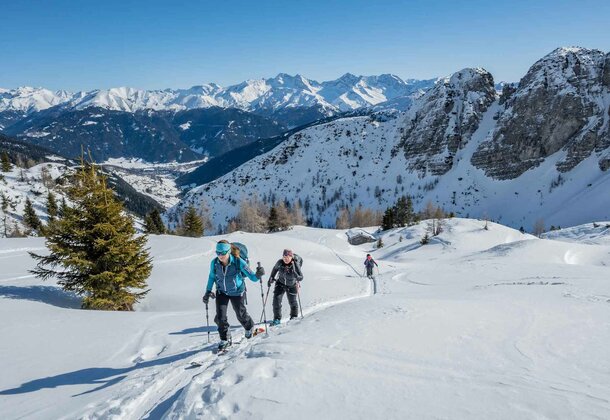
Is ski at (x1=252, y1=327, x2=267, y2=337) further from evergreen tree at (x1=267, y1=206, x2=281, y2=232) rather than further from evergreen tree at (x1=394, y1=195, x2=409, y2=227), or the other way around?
evergreen tree at (x1=394, y1=195, x2=409, y2=227)

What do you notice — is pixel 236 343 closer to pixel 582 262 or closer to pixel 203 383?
pixel 203 383

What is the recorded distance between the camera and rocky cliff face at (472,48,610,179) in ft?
574

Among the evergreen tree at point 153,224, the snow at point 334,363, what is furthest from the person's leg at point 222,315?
the evergreen tree at point 153,224

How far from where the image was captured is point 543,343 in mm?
7785

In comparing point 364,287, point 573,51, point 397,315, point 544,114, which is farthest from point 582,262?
point 573,51

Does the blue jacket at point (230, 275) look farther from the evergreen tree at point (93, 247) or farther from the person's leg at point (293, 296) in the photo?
the evergreen tree at point (93, 247)

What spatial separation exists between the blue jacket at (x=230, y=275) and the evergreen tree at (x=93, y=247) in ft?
33.2

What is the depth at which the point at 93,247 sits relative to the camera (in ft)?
57.7

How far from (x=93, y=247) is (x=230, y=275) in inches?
452

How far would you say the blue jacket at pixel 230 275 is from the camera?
9523mm

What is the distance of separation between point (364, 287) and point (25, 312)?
18.4m

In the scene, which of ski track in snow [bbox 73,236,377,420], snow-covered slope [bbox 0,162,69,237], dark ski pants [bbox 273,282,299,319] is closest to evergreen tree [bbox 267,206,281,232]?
snow-covered slope [bbox 0,162,69,237]

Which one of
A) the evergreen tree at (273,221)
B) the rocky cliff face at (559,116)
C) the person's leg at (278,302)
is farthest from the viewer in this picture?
the rocky cliff face at (559,116)

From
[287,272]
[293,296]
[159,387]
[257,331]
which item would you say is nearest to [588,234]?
[293,296]
